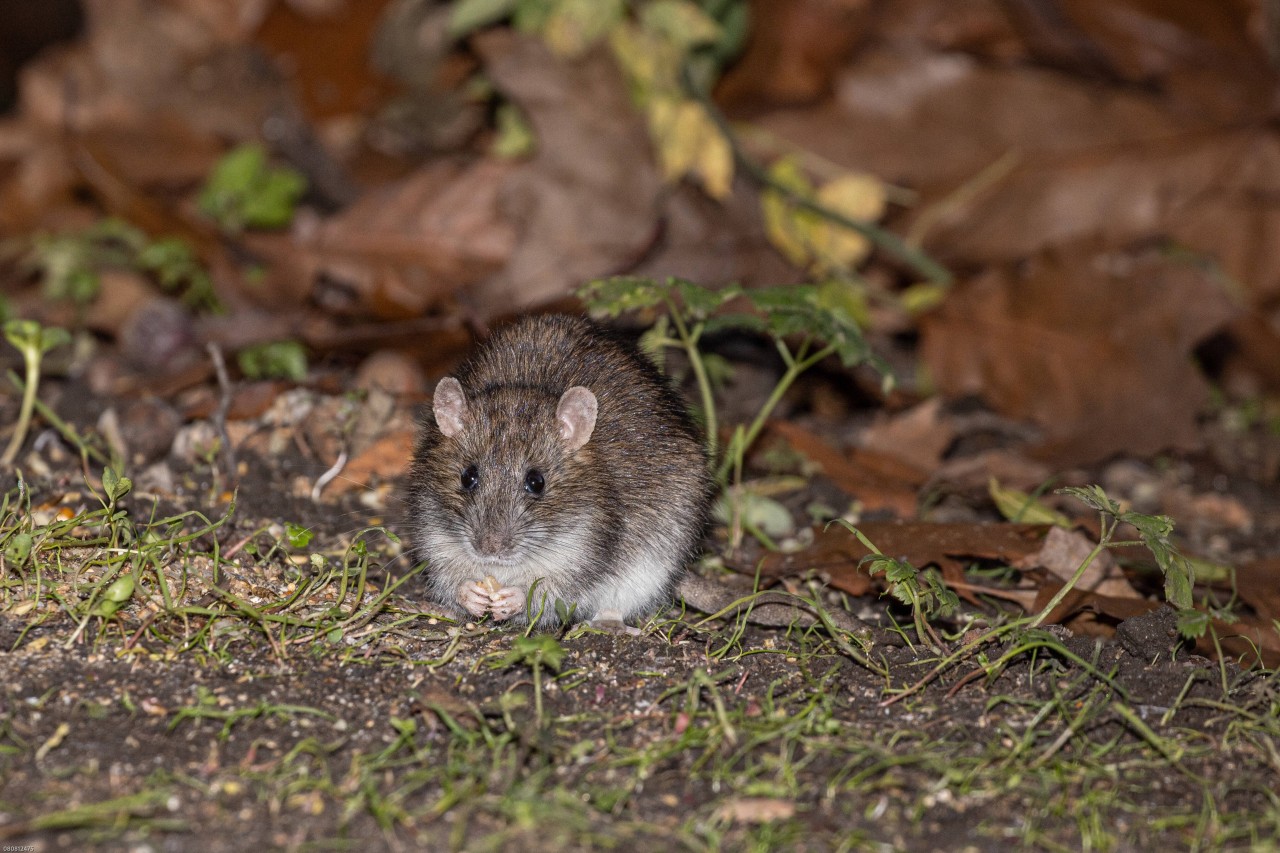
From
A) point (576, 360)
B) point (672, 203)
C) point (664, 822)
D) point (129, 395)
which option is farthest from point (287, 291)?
point (664, 822)

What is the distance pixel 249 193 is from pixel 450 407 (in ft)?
14.7

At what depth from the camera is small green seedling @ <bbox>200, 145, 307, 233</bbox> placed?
29.5ft

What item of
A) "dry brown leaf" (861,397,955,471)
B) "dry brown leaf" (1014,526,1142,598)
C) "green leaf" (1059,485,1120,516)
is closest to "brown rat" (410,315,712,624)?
"dry brown leaf" (1014,526,1142,598)

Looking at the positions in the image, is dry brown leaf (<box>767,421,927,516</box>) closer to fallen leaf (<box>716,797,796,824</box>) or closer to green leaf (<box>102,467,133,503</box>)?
fallen leaf (<box>716,797,796,824</box>)

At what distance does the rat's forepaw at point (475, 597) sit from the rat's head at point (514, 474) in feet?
0.50

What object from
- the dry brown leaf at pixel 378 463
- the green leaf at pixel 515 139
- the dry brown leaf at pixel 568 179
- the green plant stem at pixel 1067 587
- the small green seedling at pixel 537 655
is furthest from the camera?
the green leaf at pixel 515 139

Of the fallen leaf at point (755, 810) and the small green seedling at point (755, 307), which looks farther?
the small green seedling at point (755, 307)

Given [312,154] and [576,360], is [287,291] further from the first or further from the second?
[576,360]

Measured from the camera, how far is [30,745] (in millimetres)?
3973

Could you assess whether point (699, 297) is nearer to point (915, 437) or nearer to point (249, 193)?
point (915, 437)

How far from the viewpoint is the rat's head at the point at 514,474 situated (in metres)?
5.18

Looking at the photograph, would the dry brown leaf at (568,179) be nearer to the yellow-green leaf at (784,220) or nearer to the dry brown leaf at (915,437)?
the yellow-green leaf at (784,220)

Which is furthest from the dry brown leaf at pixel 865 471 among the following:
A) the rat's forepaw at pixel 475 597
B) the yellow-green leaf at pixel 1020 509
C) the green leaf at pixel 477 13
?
the green leaf at pixel 477 13

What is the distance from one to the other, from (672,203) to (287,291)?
2478mm
